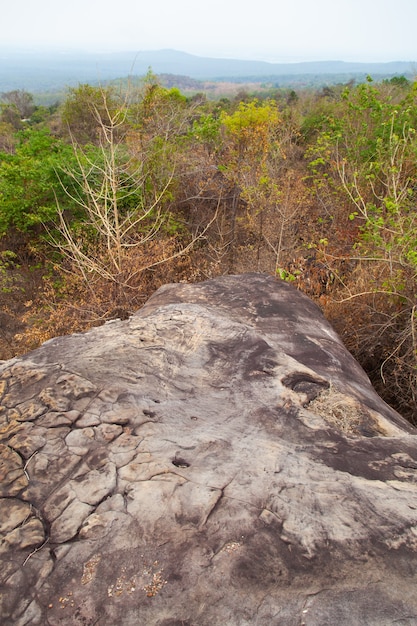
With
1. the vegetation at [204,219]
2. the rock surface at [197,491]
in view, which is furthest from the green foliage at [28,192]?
the rock surface at [197,491]

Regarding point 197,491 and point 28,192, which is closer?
point 197,491

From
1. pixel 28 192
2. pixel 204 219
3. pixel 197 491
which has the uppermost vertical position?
pixel 28 192

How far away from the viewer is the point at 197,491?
2514 mm

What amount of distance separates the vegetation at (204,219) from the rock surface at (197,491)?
112 inches

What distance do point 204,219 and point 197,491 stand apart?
11.5 metres

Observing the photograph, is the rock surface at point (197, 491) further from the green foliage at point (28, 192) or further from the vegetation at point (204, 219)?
the green foliage at point (28, 192)

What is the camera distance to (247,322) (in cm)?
486

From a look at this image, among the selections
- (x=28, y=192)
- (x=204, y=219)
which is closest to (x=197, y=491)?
(x=28, y=192)

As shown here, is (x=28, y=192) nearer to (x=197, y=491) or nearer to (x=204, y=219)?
(x=204, y=219)

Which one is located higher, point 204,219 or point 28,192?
point 28,192

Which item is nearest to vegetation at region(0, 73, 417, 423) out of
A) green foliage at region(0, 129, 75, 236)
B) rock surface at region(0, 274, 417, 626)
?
green foliage at region(0, 129, 75, 236)

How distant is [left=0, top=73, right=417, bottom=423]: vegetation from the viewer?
658 cm

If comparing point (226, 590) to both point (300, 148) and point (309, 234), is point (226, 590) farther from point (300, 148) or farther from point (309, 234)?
point (300, 148)

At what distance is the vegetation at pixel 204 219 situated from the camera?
6.58 metres
